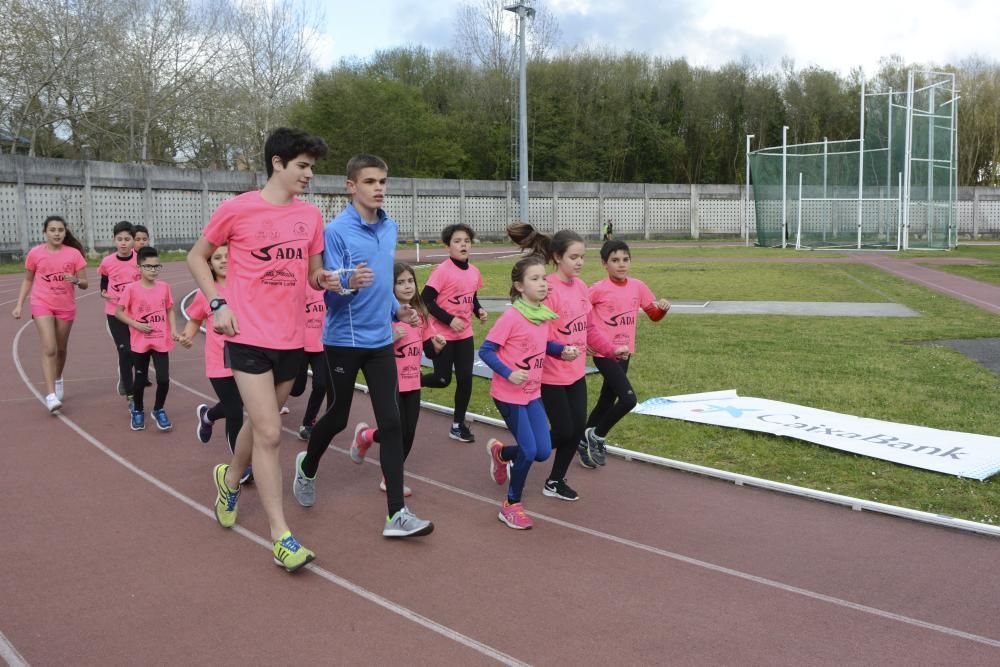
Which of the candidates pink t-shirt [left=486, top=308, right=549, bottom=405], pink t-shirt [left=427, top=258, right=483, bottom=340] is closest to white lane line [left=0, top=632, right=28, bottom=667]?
pink t-shirt [left=486, top=308, right=549, bottom=405]

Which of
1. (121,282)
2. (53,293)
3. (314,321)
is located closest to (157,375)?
(121,282)

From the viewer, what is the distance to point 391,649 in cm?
363

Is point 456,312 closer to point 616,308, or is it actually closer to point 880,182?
point 616,308

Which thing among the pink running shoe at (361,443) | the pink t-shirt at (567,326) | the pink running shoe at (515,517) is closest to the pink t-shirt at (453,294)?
the pink running shoe at (361,443)

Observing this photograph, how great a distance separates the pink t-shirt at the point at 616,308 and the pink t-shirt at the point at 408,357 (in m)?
1.38

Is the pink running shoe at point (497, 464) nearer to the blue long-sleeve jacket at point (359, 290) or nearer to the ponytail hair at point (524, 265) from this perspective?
the ponytail hair at point (524, 265)

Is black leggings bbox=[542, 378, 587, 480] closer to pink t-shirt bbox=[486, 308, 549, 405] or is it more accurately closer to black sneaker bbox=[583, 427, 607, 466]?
pink t-shirt bbox=[486, 308, 549, 405]

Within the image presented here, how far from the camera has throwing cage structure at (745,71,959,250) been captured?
109 feet

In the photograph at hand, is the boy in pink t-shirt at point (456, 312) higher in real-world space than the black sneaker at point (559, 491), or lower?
higher

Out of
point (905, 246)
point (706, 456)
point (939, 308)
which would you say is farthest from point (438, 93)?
point (706, 456)

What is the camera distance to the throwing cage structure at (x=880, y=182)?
3328 centimetres

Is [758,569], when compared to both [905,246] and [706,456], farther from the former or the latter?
[905,246]

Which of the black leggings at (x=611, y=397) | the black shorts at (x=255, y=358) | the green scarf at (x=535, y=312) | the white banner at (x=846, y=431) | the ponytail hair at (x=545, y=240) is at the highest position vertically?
the ponytail hair at (x=545, y=240)

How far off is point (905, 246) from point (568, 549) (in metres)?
33.0
